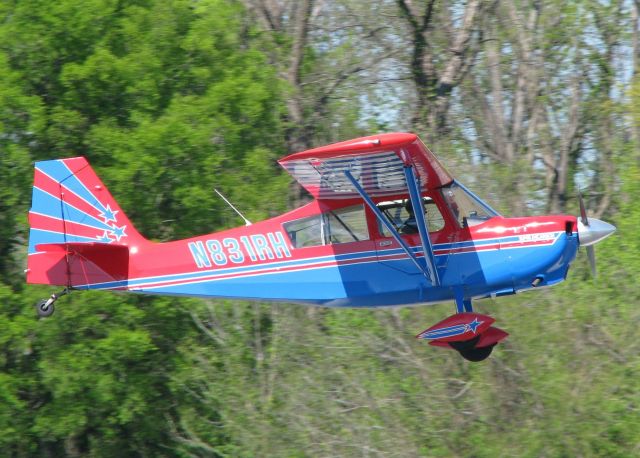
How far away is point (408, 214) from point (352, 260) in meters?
0.79

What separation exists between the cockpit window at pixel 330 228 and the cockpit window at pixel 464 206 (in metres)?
0.93

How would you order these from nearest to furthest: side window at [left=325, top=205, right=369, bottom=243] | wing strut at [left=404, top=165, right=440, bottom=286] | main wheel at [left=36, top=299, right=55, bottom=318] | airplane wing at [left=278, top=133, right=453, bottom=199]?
airplane wing at [left=278, top=133, right=453, bottom=199], wing strut at [left=404, top=165, right=440, bottom=286], side window at [left=325, top=205, right=369, bottom=243], main wheel at [left=36, top=299, right=55, bottom=318]

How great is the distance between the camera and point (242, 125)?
A: 722 inches

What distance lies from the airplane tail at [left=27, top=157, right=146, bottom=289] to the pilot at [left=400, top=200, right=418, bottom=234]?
3.22 metres

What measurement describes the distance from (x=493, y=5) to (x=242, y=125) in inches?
346

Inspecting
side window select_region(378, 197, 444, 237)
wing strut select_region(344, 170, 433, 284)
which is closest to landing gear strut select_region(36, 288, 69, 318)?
wing strut select_region(344, 170, 433, 284)

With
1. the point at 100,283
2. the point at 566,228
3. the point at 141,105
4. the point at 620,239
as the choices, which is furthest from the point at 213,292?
the point at 620,239

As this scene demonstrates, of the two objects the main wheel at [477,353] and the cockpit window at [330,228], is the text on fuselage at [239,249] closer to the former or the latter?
the cockpit window at [330,228]

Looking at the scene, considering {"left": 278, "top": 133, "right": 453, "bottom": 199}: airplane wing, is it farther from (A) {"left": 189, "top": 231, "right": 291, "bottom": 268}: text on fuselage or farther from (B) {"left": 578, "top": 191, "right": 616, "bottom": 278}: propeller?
(B) {"left": 578, "top": 191, "right": 616, "bottom": 278}: propeller

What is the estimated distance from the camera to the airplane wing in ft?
31.5

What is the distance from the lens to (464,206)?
36.3 feet

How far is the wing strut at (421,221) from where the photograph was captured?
10422mm

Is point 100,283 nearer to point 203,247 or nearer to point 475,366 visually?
point 203,247

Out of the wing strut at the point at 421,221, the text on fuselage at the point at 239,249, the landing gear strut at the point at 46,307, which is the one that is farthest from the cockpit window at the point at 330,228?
the landing gear strut at the point at 46,307
